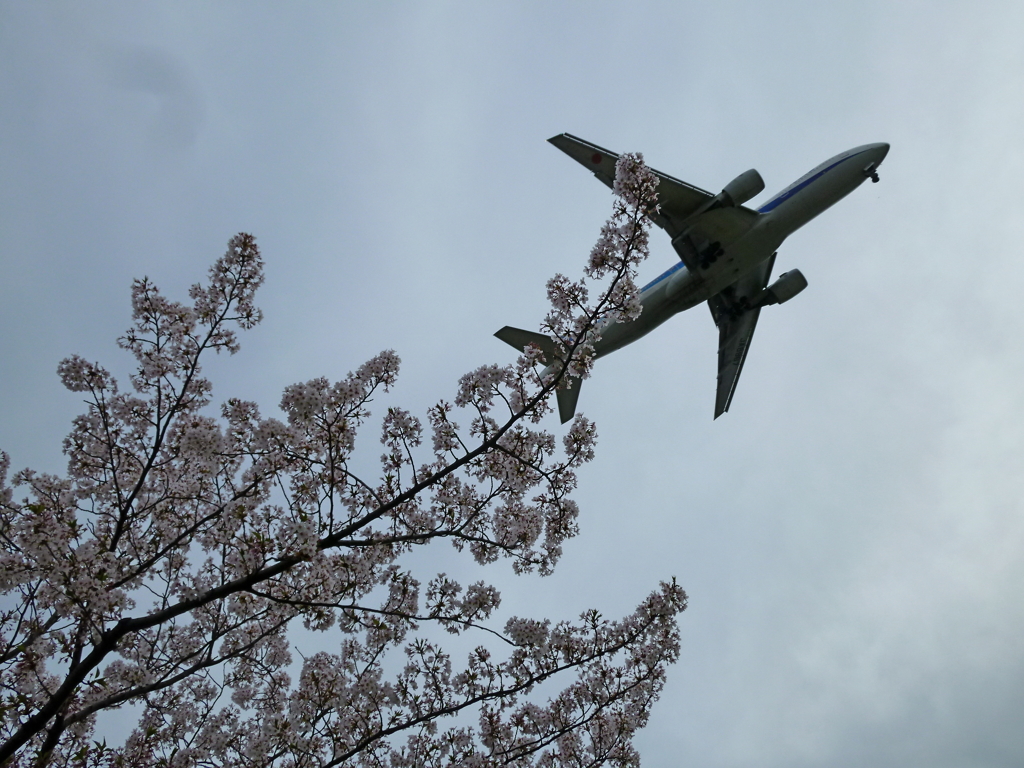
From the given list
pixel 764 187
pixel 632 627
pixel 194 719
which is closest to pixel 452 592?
pixel 632 627

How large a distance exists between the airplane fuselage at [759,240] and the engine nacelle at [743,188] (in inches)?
33.4

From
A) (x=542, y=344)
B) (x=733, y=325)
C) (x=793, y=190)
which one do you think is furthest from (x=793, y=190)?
(x=542, y=344)

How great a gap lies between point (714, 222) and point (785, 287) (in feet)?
16.5

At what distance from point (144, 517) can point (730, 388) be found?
78.9ft

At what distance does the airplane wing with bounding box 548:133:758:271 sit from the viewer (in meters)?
21.6

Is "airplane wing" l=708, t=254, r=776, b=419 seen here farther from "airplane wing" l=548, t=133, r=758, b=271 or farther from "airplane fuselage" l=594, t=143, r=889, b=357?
"airplane wing" l=548, t=133, r=758, b=271

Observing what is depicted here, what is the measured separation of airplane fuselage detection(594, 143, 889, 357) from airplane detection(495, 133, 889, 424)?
1.2 inches

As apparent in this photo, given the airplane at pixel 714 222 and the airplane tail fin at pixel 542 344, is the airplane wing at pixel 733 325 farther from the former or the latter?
the airplane tail fin at pixel 542 344

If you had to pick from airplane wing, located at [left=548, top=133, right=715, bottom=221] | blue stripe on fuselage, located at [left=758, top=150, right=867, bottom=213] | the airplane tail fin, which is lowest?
the airplane tail fin

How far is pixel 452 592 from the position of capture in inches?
297

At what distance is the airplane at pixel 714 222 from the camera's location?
2181 cm

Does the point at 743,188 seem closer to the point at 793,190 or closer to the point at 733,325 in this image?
the point at 793,190

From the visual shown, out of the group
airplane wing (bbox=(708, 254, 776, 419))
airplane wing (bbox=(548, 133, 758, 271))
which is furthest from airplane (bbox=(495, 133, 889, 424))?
airplane wing (bbox=(708, 254, 776, 419))

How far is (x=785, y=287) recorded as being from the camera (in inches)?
1001
